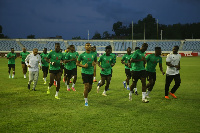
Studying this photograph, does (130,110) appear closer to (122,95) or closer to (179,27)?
(122,95)

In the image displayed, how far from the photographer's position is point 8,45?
265 feet

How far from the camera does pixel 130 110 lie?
8.95m

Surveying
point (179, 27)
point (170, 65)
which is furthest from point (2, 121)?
point (179, 27)

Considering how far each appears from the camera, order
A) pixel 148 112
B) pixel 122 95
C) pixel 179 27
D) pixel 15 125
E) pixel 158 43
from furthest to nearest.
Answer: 1. pixel 179 27
2. pixel 158 43
3. pixel 122 95
4. pixel 148 112
5. pixel 15 125

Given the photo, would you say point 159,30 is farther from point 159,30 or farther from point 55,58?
point 55,58

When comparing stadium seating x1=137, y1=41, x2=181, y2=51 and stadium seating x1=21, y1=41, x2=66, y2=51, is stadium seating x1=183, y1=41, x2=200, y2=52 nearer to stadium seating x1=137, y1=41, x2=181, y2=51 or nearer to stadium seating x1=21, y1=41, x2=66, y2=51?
stadium seating x1=137, y1=41, x2=181, y2=51

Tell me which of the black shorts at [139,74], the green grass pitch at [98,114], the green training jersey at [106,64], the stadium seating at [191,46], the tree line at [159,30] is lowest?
the green grass pitch at [98,114]

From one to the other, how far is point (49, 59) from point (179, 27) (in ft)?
349

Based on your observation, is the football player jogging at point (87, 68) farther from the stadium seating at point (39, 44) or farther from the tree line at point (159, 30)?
the tree line at point (159, 30)

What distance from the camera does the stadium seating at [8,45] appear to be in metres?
79.8

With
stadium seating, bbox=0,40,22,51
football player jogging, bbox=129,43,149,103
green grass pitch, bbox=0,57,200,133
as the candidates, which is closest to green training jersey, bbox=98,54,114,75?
green grass pitch, bbox=0,57,200,133

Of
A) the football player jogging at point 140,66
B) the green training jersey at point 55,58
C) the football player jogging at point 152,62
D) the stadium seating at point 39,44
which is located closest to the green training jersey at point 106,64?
the football player jogging at point 140,66

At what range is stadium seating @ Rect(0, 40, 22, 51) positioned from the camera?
7981 centimetres

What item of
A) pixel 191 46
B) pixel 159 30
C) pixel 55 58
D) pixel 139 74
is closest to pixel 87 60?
pixel 139 74
